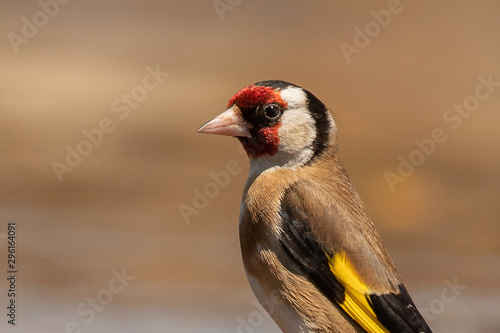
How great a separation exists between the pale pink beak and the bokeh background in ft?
6.31

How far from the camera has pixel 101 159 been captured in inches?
348

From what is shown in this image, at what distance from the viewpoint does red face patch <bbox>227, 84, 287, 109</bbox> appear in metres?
4.07

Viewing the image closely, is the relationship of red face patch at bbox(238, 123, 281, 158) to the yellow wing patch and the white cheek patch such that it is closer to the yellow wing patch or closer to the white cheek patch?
the white cheek patch

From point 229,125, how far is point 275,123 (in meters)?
0.18

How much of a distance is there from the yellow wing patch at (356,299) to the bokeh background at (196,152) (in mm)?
1929

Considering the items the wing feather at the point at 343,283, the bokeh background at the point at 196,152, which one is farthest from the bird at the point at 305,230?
the bokeh background at the point at 196,152

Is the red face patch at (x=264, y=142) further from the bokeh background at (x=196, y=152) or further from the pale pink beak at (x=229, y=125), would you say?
the bokeh background at (x=196, y=152)

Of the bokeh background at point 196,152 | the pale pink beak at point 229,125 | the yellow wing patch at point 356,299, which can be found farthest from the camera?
the bokeh background at point 196,152

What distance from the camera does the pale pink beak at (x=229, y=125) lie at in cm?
401

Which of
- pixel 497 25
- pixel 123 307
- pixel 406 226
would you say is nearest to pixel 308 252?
pixel 123 307

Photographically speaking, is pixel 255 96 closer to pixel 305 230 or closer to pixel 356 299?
pixel 305 230

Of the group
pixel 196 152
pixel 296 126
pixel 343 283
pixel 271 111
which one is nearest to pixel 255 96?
pixel 271 111

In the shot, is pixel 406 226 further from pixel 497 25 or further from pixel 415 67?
pixel 497 25

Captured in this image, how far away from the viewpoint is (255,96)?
4.06m
